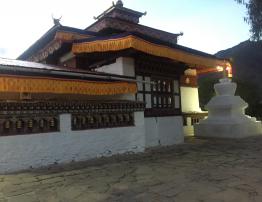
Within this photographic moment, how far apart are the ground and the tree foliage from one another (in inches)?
438

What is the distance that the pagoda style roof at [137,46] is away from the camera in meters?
9.69

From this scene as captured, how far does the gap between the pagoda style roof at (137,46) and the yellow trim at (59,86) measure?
1.22 meters

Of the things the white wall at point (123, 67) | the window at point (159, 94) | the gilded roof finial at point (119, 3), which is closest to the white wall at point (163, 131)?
the window at point (159, 94)

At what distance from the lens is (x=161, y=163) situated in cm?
777

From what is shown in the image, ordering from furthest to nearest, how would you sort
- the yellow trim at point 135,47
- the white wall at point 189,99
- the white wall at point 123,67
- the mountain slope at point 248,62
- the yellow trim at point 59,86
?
the mountain slope at point 248,62 → the white wall at point 189,99 → the white wall at point 123,67 → the yellow trim at point 135,47 → the yellow trim at point 59,86

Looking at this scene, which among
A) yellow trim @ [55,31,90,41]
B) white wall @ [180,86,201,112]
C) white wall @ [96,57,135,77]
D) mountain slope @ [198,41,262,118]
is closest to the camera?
white wall @ [96,57,135,77]

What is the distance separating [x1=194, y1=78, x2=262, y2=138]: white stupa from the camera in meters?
14.1

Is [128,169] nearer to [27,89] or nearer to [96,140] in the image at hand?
[96,140]

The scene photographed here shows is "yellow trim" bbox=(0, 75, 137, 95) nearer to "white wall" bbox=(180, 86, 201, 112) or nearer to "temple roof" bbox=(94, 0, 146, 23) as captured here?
"temple roof" bbox=(94, 0, 146, 23)

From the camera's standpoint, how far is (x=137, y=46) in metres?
9.70

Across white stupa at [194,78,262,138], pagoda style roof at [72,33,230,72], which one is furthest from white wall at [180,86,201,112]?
pagoda style roof at [72,33,230,72]

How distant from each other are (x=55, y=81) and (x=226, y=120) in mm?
9230

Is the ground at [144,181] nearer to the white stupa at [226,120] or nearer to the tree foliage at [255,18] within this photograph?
the white stupa at [226,120]

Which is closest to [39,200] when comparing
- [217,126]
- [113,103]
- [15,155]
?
[15,155]
